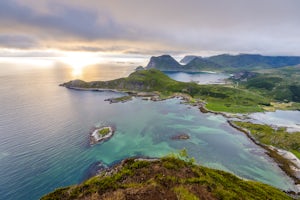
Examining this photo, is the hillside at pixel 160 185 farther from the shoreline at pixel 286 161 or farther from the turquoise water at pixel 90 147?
the shoreline at pixel 286 161

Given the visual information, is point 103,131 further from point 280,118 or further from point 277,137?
point 280,118

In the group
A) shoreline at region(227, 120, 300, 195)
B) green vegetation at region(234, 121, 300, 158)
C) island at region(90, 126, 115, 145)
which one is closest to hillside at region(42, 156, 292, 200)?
shoreline at region(227, 120, 300, 195)

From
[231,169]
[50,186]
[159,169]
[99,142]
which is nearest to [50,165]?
[50,186]

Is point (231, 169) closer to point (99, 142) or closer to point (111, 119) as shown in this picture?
point (99, 142)

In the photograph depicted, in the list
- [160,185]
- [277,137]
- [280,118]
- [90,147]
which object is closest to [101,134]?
[90,147]

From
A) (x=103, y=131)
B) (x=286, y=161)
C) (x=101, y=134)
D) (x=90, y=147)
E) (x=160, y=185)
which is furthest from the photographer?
(x=103, y=131)

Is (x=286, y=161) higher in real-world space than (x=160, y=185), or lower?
lower
